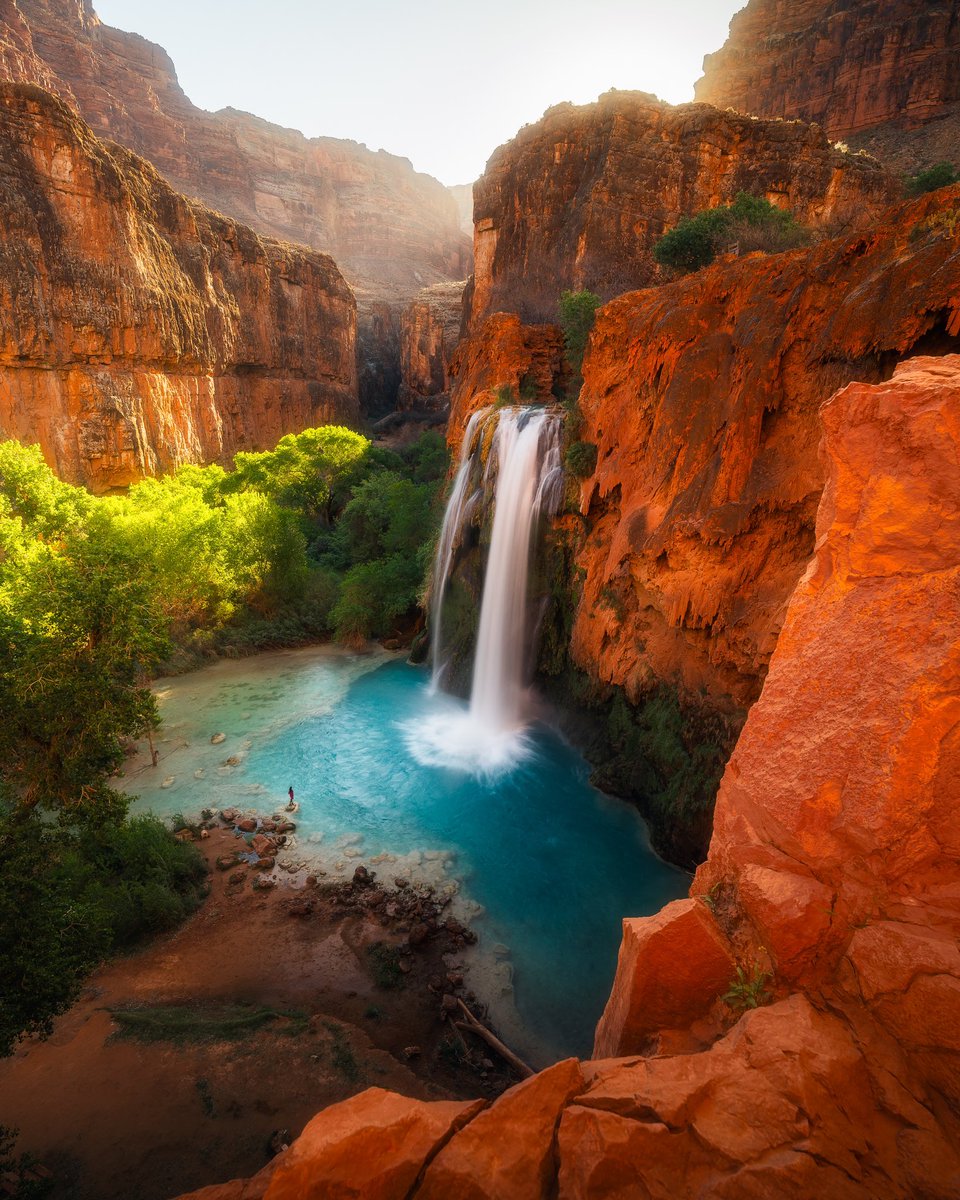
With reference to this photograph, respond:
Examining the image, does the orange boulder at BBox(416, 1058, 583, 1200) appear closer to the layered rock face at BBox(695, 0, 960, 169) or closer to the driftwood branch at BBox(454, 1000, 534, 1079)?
the driftwood branch at BBox(454, 1000, 534, 1079)

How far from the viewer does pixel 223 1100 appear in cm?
586

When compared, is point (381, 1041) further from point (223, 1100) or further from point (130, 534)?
point (130, 534)

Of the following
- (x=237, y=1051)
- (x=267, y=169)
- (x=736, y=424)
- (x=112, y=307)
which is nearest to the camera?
(x=237, y=1051)

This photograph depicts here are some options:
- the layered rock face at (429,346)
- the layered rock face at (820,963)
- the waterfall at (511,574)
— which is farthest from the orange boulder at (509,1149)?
the layered rock face at (429,346)

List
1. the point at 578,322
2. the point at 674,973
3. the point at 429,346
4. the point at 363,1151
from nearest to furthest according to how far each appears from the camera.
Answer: the point at 363,1151
the point at 674,973
the point at 578,322
the point at 429,346

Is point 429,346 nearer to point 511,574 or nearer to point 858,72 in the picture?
point 858,72

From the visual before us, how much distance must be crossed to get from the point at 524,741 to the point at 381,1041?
9405 millimetres

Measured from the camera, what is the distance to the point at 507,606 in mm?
17750

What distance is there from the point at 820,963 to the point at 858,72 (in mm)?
56170

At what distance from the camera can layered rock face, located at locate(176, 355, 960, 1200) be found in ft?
9.33

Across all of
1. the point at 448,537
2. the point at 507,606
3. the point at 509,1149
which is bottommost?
the point at 507,606

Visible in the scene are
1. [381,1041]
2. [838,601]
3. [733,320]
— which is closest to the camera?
[838,601]

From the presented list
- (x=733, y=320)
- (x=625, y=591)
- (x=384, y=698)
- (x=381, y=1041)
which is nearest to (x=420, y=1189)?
(x=381, y=1041)

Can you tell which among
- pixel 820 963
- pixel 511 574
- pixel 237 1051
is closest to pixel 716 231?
pixel 511 574
